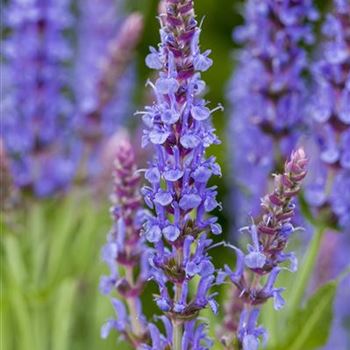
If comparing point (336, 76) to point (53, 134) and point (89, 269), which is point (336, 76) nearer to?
point (53, 134)

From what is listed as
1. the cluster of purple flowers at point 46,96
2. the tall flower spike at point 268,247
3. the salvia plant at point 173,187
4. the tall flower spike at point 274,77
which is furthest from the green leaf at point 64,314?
the tall flower spike at point 268,247

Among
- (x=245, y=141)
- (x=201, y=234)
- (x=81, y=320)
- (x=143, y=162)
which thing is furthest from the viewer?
Result: (x=81, y=320)

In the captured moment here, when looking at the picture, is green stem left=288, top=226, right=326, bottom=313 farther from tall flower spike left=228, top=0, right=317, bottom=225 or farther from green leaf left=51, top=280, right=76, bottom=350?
green leaf left=51, top=280, right=76, bottom=350

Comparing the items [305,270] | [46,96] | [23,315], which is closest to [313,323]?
[305,270]

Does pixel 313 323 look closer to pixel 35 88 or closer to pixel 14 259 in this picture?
pixel 14 259

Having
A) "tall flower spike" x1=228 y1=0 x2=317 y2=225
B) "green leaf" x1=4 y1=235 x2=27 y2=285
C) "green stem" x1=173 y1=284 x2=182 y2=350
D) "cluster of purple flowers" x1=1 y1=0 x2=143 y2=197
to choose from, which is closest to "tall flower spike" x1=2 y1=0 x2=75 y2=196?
"cluster of purple flowers" x1=1 y1=0 x2=143 y2=197

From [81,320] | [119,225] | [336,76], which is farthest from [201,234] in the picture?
[81,320]
